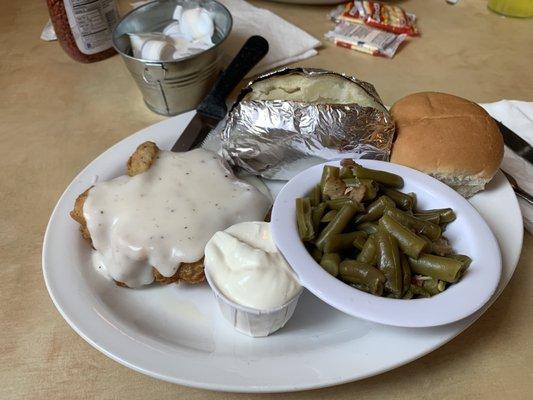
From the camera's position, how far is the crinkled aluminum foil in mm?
1121

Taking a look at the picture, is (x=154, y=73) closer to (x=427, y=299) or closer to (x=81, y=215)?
(x=81, y=215)

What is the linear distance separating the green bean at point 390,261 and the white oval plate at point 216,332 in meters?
0.09

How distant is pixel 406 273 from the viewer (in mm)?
911

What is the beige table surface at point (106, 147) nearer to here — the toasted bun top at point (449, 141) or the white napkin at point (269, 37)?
the white napkin at point (269, 37)

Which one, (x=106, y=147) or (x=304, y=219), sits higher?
(x=304, y=219)

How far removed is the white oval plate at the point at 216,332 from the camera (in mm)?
843

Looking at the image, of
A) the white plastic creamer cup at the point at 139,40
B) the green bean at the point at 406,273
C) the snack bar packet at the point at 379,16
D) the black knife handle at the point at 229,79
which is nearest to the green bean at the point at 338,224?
the green bean at the point at 406,273

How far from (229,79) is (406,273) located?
0.80 metres

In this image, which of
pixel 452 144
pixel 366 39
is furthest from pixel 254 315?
pixel 366 39

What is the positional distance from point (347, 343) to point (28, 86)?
1391mm

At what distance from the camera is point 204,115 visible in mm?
1381

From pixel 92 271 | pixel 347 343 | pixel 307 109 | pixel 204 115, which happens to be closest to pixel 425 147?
pixel 307 109

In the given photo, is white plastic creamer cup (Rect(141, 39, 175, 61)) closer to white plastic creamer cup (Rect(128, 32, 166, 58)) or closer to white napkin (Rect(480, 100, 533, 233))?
white plastic creamer cup (Rect(128, 32, 166, 58))

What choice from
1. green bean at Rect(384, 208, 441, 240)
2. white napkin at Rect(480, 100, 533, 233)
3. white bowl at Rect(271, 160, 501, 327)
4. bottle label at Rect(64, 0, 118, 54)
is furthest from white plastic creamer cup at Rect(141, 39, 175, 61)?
white napkin at Rect(480, 100, 533, 233)
